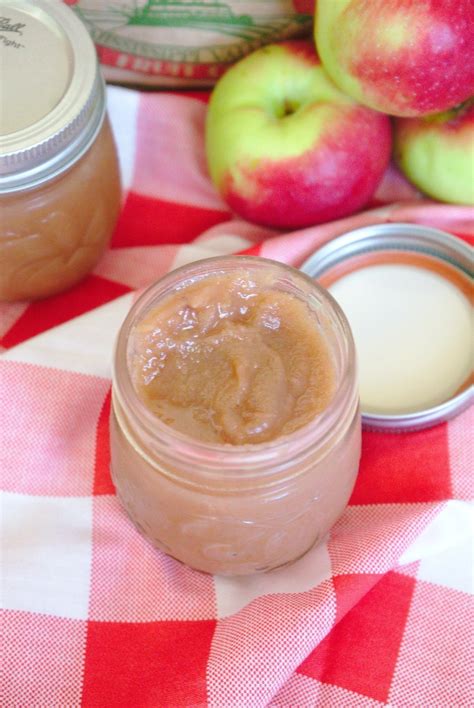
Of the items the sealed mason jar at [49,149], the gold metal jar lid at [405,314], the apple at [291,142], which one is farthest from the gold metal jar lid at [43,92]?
the gold metal jar lid at [405,314]

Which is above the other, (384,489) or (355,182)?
(355,182)

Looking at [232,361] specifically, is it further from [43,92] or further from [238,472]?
[43,92]

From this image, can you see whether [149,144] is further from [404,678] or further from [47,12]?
[404,678]

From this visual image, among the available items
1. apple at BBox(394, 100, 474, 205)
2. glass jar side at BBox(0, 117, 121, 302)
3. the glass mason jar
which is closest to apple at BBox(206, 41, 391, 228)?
apple at BBox(394, 100, 474, 205)

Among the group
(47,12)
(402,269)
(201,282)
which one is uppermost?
(47,12)

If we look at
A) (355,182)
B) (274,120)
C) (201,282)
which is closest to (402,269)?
(355,182)

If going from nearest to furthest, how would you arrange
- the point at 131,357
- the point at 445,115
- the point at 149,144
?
the point at 131,357 → the point at 445,115 → the point at 149,144

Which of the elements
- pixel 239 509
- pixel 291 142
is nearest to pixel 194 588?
pixel 239 509

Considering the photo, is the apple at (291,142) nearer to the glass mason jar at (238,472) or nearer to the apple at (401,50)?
the apple at (401,50)
